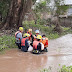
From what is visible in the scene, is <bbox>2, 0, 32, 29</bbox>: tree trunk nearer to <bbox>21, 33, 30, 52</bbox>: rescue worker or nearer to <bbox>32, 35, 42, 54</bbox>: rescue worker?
<bbox>21, 33, 30, 52</bbox>: rescue worker

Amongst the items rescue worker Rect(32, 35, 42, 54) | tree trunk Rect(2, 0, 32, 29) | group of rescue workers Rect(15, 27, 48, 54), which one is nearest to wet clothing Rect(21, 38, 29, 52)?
group of rescue workers Rect(15, 27, 48, 54)

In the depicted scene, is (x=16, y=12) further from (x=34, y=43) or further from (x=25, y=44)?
(x=34, y=43)

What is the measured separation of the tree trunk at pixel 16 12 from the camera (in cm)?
1235

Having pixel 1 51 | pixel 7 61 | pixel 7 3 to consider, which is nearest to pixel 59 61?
pixel 7 61

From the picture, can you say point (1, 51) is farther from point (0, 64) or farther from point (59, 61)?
point (59, 61)

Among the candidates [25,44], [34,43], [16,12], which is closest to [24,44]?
[25,44]

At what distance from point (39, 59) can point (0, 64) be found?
1.75 metres

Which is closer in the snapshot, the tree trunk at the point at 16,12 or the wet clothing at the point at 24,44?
the wet clothing at the point at 24,44

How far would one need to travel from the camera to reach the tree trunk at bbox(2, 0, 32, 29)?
12.4 m

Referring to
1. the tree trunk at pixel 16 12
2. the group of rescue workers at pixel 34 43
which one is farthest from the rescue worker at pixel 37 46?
the tree trunk at pixel 16 12

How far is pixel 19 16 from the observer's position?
12680 mm

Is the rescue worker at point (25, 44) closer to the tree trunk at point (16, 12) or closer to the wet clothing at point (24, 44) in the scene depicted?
the wet clothing at point (24, 44)

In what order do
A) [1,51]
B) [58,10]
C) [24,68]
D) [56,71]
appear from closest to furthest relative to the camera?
[56,71] < [24,68] < [1,51] < [58,10]

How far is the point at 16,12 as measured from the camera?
12.5 metres
